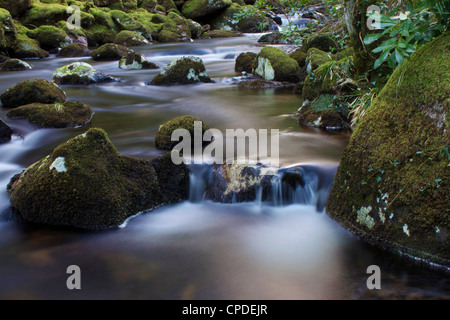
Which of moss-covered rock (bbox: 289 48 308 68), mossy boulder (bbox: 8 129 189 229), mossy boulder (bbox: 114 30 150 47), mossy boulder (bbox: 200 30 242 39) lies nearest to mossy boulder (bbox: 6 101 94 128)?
mossy boulder (bbox: 8 129 189 229)

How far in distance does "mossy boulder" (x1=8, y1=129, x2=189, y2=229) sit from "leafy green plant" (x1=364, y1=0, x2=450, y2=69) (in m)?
2.84

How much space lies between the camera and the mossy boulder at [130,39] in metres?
20.2

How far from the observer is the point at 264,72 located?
11539 millimetres

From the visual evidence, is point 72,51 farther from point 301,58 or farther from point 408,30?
point 408,30

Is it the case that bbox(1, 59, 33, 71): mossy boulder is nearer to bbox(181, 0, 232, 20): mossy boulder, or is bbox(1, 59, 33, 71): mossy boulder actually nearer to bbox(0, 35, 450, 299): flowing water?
bbox(0, 35, 450, 299): flowing water

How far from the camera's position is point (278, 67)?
11211mm

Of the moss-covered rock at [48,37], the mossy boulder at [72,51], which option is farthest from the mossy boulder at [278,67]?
the moss-covered rock at [48,37]

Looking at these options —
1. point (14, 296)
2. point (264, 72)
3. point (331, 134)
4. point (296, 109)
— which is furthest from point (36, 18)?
point (14, 296)

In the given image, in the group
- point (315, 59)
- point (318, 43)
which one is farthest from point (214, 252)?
point (318, 43)

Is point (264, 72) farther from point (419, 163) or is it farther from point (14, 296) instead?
point (14, 296)

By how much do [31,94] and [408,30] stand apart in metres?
7.64

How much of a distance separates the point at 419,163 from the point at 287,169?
5.87 feet

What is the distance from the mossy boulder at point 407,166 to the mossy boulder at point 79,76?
9201mm
